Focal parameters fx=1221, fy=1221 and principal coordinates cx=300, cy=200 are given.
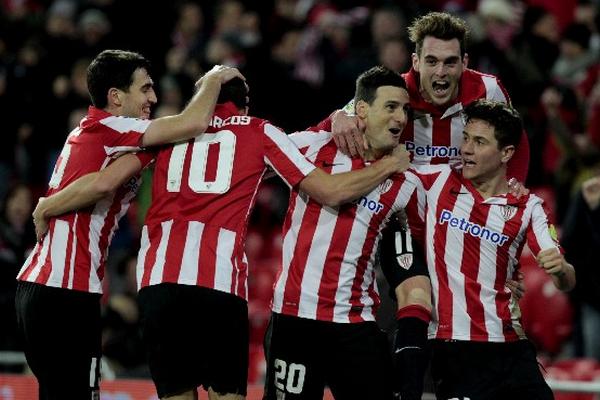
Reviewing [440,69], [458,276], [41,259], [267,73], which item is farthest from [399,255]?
[267,73]

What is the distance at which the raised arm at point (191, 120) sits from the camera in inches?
218

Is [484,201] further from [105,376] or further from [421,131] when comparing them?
[105,376]

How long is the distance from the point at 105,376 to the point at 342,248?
322cm

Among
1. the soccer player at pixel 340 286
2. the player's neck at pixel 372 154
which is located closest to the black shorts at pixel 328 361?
the soccer player at pixel 340 286

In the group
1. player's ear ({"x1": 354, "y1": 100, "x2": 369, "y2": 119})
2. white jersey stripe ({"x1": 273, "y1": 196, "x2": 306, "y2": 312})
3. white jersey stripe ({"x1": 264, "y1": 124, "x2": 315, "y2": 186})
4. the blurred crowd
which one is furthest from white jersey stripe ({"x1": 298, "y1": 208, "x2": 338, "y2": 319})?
the blurred crowd

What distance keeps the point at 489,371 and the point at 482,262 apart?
51cm

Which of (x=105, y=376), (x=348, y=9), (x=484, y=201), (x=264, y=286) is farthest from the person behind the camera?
(x=348, y=9)

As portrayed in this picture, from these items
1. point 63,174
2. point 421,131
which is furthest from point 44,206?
point 421,131

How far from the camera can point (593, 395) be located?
7.35 meters

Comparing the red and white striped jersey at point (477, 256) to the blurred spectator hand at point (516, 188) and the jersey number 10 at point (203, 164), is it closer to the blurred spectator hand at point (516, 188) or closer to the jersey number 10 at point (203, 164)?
the blurred spectator hand at point (516, 188)

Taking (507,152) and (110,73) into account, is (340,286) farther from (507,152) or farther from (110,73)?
(110,73)

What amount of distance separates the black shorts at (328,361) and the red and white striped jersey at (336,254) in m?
0.06

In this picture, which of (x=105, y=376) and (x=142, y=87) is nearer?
(x=142, y=87)

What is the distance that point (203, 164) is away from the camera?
555cm
